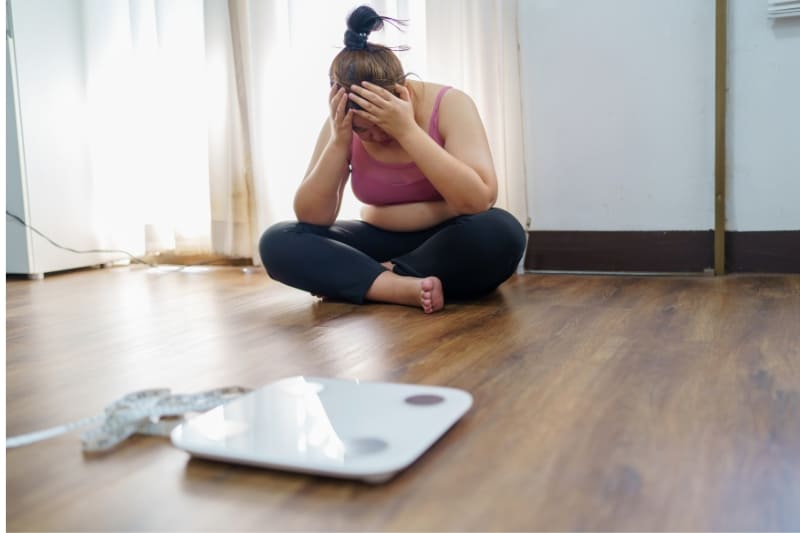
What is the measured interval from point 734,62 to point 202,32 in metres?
1.51

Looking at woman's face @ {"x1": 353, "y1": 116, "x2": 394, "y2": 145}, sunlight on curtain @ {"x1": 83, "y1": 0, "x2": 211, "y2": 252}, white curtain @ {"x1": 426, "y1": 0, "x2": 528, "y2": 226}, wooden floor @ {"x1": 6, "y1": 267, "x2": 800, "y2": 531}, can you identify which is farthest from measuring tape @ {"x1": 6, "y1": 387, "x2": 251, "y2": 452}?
sunlight on curtain @ {"x1": 83, "y1": 0, "x2": 211, "y2": 252}

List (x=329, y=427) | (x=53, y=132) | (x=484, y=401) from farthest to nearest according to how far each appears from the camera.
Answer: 1. (x=53, y=132)
2. (x=484, y=401)
3. (x=329, y=427)

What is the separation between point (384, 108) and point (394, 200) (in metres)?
0.28

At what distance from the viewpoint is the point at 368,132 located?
155 centimetres

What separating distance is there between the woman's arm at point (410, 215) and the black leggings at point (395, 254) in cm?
2

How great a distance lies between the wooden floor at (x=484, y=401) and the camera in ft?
2.08

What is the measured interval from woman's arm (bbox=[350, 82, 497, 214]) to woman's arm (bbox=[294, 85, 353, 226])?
0.24 ft

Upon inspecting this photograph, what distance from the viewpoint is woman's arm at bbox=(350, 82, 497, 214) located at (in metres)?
1.44

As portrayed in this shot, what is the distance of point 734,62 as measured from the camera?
1865 millimetres

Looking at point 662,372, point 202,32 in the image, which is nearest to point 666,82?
point 662,372

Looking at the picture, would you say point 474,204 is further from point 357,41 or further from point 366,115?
point 357,41

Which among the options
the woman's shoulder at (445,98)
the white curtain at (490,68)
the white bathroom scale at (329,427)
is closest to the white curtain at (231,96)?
the white curtain at (490,68)

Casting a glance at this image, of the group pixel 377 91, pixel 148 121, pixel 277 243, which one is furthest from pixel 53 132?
pixel 377 91

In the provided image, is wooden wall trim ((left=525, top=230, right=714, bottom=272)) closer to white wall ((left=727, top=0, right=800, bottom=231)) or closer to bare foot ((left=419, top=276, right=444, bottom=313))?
white wall ((left=727, top=0, right=800, bottom=231))
